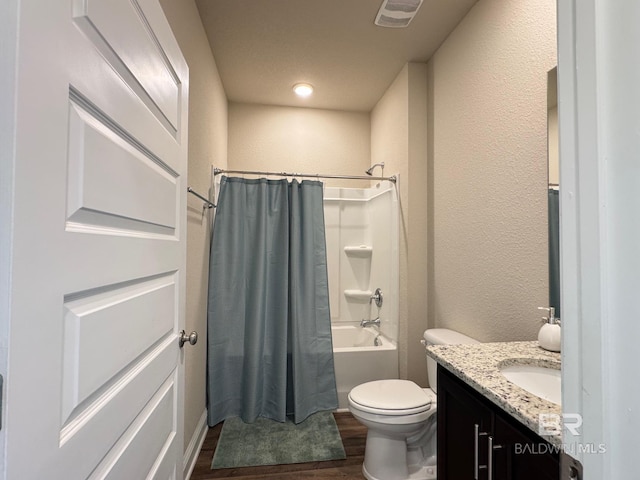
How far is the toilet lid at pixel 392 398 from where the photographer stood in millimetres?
1597

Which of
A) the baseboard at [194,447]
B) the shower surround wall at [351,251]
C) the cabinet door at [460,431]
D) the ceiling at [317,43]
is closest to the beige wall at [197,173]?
the baseboard at [194,447]

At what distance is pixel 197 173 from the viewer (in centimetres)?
188

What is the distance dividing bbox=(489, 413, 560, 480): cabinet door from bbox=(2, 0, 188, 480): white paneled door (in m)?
0.94

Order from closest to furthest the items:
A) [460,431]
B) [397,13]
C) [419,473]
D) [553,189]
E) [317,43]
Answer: [460,431], [553,189], [419,473], [397,13], [317,43]

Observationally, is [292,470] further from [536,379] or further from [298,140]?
[298,140]

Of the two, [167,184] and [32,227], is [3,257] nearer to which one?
[32,227]

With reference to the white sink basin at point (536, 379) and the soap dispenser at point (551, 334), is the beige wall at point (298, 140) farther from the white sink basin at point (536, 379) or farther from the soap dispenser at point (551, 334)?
the white sink basin at point (536, 379)

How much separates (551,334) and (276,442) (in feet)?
5.53

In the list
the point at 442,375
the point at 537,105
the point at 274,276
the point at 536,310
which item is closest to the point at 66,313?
the point at 442,375

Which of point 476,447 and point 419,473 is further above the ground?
point 476,447

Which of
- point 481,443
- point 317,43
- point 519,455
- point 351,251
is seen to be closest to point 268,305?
point 351,251

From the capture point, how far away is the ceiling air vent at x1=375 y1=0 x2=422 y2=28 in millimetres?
1738

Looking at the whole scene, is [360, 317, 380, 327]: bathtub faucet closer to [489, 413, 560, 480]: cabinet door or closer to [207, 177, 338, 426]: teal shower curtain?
[207, 177, 338, 426]: teal shower curtain

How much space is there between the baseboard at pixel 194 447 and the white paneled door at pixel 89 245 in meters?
0.90
